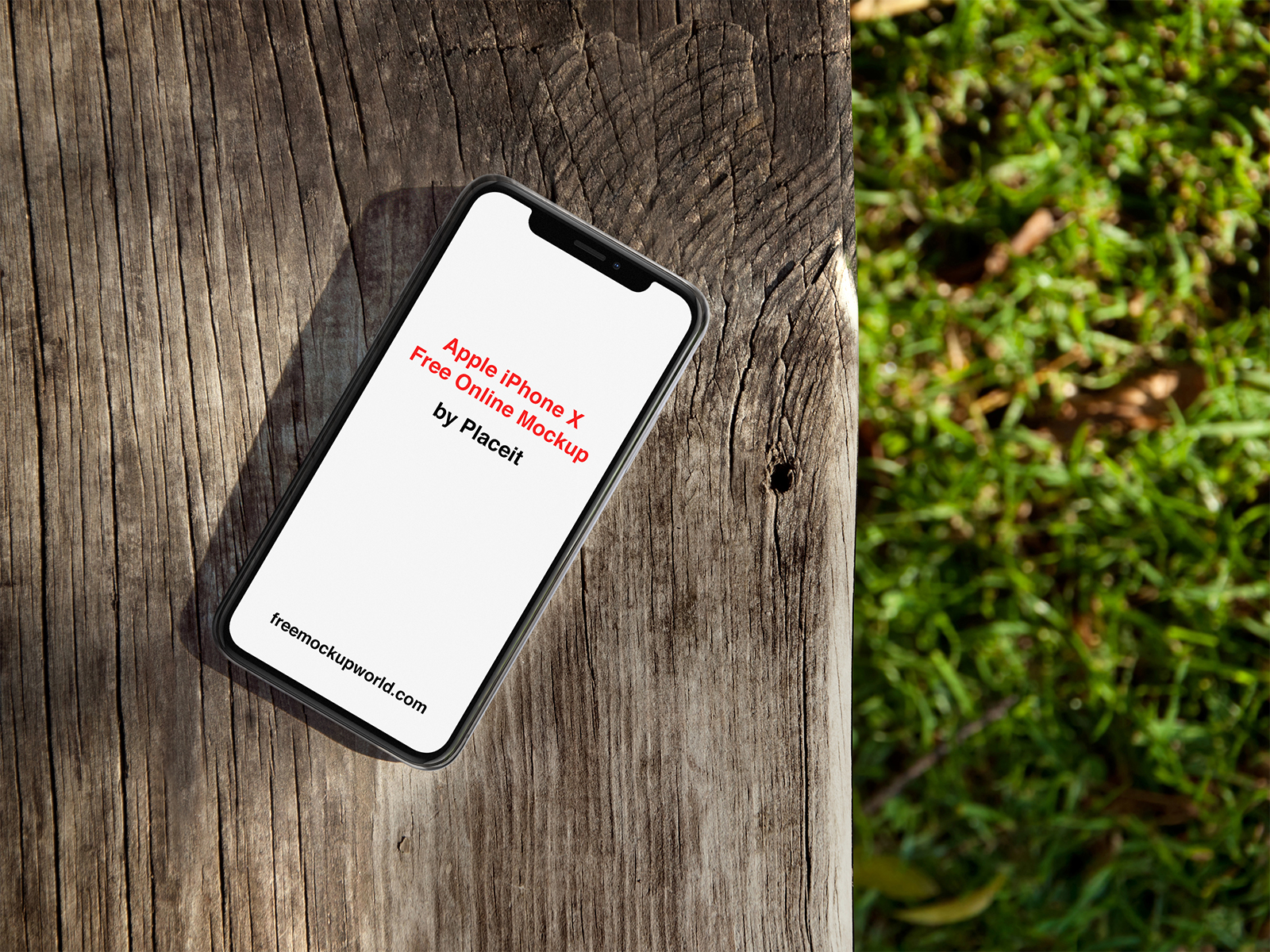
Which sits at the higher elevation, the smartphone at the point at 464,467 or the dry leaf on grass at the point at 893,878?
the smartphone at the point at 464,467

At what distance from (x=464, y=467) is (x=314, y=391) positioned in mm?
225

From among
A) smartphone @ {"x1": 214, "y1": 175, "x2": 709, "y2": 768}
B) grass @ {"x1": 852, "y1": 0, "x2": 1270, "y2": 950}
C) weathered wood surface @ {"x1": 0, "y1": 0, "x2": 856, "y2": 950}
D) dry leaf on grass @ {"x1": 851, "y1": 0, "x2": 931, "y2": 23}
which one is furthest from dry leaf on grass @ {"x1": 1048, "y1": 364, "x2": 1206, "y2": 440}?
smartphone @ {"x1": 214, "y1": 175, "x2": 709, "y2": 768}

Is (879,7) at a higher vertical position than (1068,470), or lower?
higher

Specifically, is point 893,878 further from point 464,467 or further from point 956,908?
point 464,467

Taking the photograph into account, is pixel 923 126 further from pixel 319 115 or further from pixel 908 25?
pixel 319 115

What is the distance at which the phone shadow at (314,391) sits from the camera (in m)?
1.11

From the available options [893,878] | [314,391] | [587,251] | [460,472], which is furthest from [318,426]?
[893,878]

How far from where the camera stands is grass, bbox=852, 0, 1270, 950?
2.01m

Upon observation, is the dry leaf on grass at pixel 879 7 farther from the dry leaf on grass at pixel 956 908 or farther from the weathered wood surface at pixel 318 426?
the dry leaf on grass at pixel 956 908

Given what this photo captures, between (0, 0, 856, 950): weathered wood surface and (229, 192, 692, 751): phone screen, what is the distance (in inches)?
2.4

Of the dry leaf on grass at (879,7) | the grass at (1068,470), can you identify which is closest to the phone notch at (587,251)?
the grass at (1068,470)

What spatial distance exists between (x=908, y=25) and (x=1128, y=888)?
2.21 metres

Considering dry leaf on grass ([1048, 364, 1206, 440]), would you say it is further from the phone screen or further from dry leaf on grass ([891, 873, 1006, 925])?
the phone screen

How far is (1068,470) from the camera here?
2.04 meters
